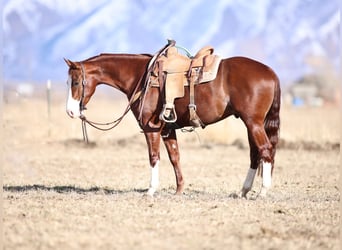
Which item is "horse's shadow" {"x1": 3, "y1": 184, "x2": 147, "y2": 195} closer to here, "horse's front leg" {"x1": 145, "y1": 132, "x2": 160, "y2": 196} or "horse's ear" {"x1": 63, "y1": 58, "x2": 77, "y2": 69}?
"horse's front leg" {"x1": 145, "y1": 132, "x2": 160, "y2": 196}

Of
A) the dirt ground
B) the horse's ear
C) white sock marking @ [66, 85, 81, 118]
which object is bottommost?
the dirt ground

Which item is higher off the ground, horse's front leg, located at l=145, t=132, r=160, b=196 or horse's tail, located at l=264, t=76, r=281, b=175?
horse's tail, located at l=264, t=76, r=281, b=175

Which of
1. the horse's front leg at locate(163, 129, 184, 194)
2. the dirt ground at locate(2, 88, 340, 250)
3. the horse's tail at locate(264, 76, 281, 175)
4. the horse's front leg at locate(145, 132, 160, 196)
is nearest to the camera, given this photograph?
the dirt ground at locate(2, 88, 340, 250)

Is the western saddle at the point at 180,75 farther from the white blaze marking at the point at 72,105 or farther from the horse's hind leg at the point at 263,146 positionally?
the white blaze marking at the point at 72,105

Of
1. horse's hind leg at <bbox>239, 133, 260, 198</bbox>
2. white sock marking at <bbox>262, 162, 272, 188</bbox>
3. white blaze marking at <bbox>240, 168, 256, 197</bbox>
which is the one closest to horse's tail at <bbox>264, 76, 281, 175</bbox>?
horse's hind leg at <bbox>239, 133, 260, 198</bbox>

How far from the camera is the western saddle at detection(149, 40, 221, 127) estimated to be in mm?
9617

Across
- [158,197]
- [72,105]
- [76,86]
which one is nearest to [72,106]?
[72,105]

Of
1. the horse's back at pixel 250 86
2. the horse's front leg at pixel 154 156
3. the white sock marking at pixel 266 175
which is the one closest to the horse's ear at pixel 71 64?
the horse's front leg at pixel 154 156

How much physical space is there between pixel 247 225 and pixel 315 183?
519 cm

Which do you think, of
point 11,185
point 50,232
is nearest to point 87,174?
point 11,185

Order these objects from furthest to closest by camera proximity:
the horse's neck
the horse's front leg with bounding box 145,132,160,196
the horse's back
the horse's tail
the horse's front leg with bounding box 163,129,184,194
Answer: the horse's front leg with bounding box 163,129,184,194
the horse's neck
the horse's front leg with bounding box 145,132,160,196
the horse's tail
the horse's back

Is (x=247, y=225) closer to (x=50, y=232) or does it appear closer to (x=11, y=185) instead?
(x=50, y=232)

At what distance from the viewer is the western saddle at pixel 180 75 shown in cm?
962

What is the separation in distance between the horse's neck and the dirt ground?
1.71 m
